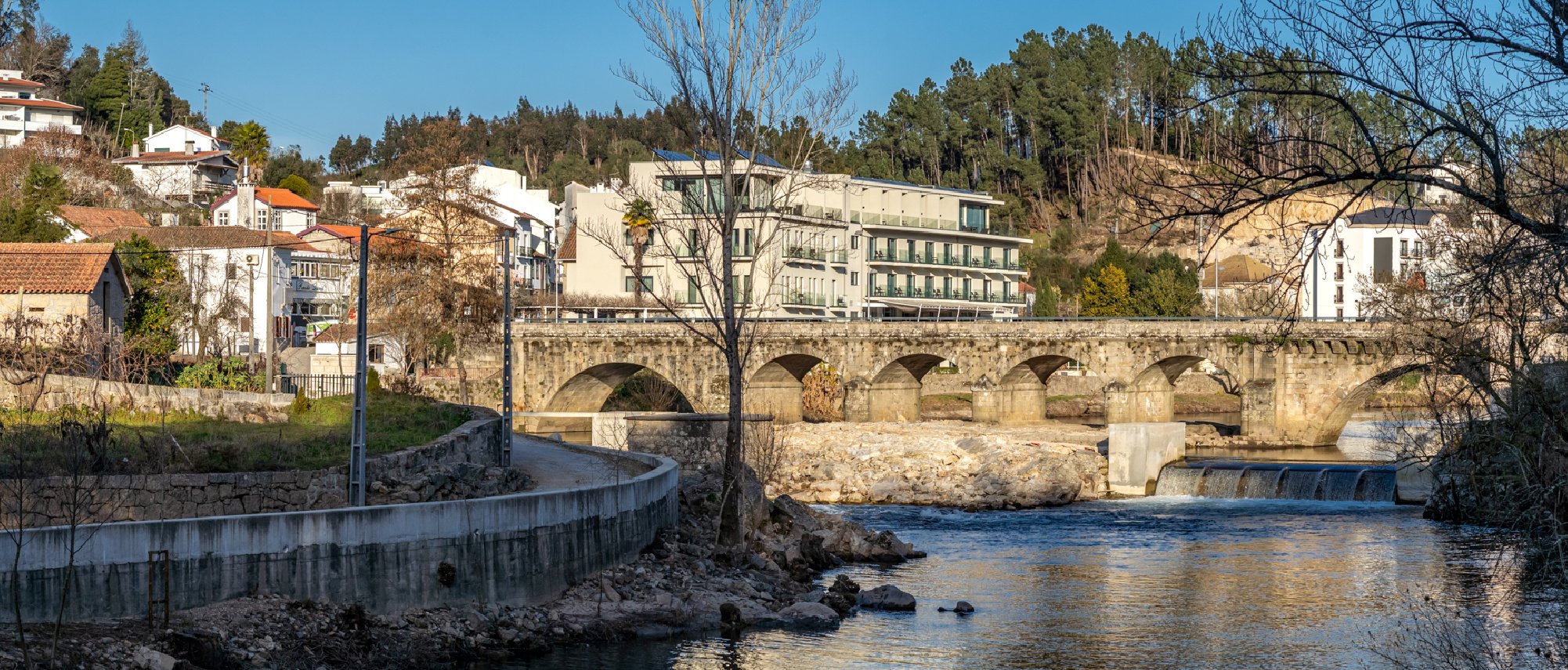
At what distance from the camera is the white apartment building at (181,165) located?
110875 millimetres

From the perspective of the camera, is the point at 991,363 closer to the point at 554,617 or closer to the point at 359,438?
the point at 554,617

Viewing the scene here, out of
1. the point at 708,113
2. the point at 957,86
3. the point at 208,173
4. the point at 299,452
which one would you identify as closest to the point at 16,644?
the point at 299,452

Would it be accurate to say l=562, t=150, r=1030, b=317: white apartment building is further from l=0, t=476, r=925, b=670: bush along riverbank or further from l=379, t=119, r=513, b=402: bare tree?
l=0, t=476, r=925, b=670: bush along riverbank

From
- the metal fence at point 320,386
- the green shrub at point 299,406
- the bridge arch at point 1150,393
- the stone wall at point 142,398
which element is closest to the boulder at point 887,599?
the green shrub at point 299,406

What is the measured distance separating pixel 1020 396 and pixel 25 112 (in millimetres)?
82296

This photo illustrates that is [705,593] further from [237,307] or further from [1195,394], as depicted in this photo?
[1195,394]

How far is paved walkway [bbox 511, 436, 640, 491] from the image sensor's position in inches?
1121

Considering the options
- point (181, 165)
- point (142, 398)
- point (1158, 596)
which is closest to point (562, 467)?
point (142, 398)

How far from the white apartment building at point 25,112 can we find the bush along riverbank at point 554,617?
318ft

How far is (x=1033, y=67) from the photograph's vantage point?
12269 centimetres

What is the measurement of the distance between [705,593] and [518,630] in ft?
14.1

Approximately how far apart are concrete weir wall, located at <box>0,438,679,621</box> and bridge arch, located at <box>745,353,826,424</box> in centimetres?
4247

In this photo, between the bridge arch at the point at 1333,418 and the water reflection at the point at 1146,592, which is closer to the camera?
the water reflection at the point at 1146,592

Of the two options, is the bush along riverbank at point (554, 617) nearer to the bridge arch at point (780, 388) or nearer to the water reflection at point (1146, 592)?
the water reflection at point (1146, 592)
